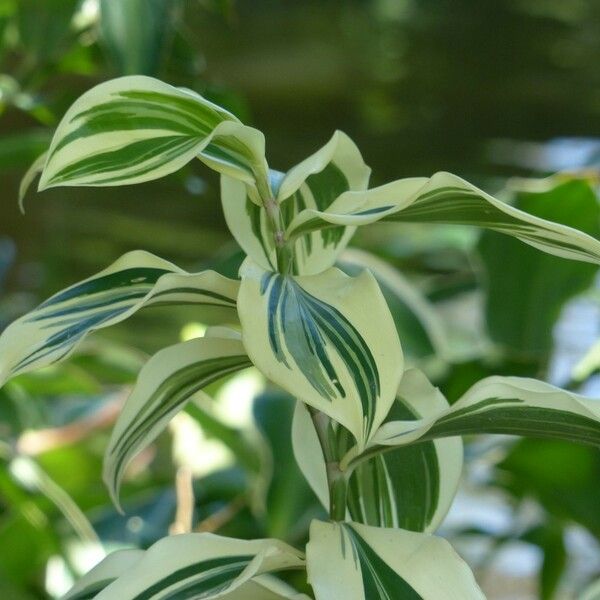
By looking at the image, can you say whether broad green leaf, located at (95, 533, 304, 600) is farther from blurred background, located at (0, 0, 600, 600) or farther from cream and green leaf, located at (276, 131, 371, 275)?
blurred background, located at (0, 0, 600, 600)

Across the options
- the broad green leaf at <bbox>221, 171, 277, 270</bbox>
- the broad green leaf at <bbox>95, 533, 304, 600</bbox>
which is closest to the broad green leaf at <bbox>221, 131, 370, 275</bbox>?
the broad green leaf at <bbox>221, 171, 277, 270</bbox>

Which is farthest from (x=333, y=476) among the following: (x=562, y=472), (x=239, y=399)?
(x=239, y=399)

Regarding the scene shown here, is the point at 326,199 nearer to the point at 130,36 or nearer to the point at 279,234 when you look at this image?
the point at 279,234

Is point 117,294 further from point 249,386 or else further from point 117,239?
point 117,239

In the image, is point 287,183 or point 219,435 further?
point 219,435

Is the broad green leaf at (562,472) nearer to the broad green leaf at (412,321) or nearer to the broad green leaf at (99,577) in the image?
the broad green leaf at (412,321)

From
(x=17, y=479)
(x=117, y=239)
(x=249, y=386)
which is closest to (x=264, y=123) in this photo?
(x=117, y=239)
